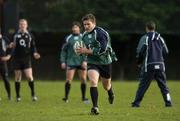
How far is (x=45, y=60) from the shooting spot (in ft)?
136

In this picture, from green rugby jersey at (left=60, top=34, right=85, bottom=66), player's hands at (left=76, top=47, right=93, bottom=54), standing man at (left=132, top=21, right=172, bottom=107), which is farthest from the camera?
green rugby jersey at (left=60, top=34, right=85, bottom=66)

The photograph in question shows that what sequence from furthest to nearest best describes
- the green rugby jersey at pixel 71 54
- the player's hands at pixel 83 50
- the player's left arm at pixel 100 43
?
the green rugby jersey at pixel 71 54
the player's left arm at pixel 100 43
the player's hands at pixel 83 50

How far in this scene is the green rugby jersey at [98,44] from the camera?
14773 mm

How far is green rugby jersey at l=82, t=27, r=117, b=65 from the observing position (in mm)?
14773

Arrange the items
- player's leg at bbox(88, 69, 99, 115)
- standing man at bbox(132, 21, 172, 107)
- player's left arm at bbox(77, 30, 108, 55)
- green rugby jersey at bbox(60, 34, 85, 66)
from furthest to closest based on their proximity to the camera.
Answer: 1. green rugby jersey at bbox(60, 34, 85, 66)
2. standing man at bbox(132, 21, 172, 107)
3. player's left arm at bbox(77, 30, 108, 55)
4. player's leg at bbox(88, 69, 99, 115)

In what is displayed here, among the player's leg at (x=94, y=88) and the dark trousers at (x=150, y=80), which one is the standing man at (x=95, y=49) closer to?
the player's leg at (x=94, y=88)

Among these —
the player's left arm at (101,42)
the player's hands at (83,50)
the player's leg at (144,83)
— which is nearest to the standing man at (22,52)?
the player's leg at (144,83)

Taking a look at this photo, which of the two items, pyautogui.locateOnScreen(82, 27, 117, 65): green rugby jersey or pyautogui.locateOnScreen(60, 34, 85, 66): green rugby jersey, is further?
pyautogui.locateOnScreen(60, 34, 85, 66): green rugby jersey

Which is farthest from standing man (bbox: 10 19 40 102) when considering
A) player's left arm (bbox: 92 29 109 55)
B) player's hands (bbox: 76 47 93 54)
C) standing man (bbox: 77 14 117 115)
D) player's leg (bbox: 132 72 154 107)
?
player's hands (bbox: 76 47 93 54)

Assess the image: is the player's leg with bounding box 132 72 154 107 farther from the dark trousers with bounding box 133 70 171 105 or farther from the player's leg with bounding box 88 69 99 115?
the player's leg with bounding box 88 69 99 115

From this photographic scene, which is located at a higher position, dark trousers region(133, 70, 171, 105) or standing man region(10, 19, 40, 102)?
standing man region(10, 19, 40, 102)

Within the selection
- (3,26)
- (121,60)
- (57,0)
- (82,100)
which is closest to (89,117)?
(82,100)

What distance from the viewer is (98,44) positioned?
14.8m

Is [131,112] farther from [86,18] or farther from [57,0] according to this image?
[57,0]
